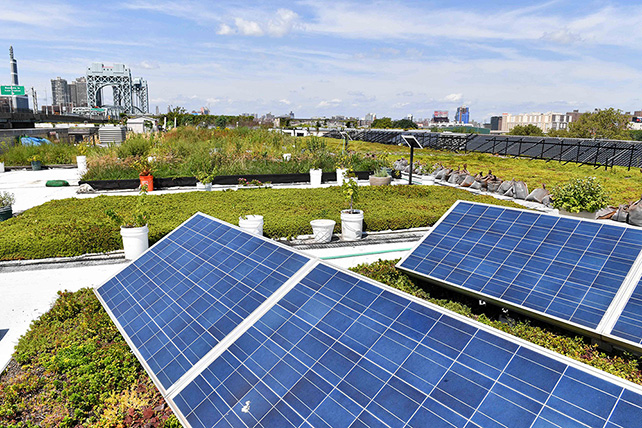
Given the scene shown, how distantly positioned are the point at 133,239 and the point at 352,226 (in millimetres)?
5887

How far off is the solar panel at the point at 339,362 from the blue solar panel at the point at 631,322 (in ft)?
9.44

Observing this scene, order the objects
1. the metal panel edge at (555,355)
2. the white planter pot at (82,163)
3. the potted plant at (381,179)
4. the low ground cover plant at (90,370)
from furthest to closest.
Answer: the white planter pot at (82,163)
the potted plant at (381,179)
the low ground cover plant at (90,370)
the metal panel edge at (555,355)

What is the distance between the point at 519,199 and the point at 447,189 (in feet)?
10.2

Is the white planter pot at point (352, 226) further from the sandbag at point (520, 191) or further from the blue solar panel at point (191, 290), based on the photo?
the sandbag at point (520, 191)

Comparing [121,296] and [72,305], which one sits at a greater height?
[121,296]

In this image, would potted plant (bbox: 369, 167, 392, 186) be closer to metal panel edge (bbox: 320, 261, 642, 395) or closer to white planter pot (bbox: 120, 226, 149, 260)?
white planter pot (bbox: 120, 226, 149, 260)

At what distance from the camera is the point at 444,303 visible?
7.17 m

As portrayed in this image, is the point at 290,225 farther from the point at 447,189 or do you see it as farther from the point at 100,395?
the point at 447,189

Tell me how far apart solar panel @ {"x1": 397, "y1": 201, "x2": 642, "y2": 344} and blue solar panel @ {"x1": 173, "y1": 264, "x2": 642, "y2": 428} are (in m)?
2.92

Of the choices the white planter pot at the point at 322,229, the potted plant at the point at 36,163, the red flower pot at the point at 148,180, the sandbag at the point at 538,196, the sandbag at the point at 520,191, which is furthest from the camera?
the potted plant at the point at 36,163

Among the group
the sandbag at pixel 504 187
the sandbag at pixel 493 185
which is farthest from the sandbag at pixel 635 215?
the sandbag at pixel 493 185

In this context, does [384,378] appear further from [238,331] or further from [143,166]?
[143,166]

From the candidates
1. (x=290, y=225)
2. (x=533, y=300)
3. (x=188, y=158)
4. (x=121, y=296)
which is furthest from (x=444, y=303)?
(x=188, y=158)

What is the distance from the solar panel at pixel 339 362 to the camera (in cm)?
286
